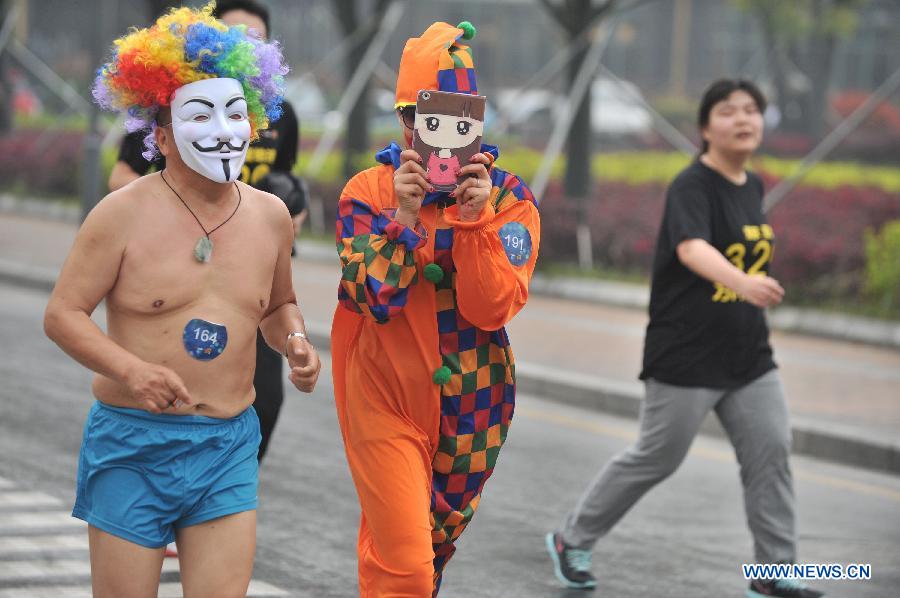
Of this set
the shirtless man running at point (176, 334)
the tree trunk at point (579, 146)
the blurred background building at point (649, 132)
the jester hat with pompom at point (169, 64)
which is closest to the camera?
the shirtless man running at point (176, 334)

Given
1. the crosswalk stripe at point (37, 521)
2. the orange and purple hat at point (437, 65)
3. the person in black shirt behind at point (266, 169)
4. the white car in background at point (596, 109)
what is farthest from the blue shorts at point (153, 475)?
the white car in background at point (596, 109)

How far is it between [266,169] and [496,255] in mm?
2413

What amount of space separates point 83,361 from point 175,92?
0.72m

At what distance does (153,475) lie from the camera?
390cm

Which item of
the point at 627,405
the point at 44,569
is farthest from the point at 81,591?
the point at 627,405

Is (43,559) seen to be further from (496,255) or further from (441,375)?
(496,255)

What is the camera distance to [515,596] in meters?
6.05

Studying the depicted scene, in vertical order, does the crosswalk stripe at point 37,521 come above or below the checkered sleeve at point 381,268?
below

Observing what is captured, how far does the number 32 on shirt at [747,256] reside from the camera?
5957mm

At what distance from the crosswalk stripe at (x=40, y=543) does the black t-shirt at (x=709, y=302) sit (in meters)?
2.37

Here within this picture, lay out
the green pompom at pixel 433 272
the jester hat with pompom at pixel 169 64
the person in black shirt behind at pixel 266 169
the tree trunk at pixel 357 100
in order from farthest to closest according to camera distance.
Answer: the tree trunk at pixel 357 100, the person in black shirt behind at pixel 266 169, the green pompom at pixel 433 272, the jester hat with pompom at pixel 169 64

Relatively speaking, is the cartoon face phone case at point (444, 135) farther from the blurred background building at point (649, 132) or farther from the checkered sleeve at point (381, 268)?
the blurred background building at point (649, 132)

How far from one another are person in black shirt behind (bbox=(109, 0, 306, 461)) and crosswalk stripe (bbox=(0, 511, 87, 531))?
3.49 feet

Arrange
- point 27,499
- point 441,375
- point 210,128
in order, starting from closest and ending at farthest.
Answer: point 210,128
point 441,375
point 27,499
